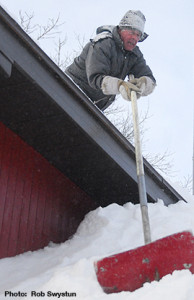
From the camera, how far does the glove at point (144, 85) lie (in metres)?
4.35

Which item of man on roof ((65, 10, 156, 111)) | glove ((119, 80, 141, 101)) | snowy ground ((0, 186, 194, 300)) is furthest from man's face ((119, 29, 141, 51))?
snowy ground ((0, 186, 194, 300))

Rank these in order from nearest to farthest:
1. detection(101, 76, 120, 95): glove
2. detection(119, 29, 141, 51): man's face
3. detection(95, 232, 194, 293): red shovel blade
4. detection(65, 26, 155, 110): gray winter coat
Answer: detection(95, 232, 194, 293): red shovel blade, detection(101, 76, 120, 95): glove, detection(65, 26, 155, 110): gray winter coat, detection(119, 29, 141, 51): man's face

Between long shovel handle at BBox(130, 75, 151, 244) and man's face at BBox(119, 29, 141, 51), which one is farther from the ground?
man's face at BBox(119, 29, 141, 51)

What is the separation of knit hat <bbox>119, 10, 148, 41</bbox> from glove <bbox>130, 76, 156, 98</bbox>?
2.51 feet

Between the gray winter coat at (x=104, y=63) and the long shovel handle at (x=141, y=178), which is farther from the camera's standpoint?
the gray winter coat at (x=104, y=63)

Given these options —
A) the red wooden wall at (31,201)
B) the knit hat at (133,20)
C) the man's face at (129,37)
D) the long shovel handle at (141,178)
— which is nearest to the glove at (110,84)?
the long shovel handle at (141,178)

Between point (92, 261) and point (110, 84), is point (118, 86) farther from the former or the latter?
point (92, 261)

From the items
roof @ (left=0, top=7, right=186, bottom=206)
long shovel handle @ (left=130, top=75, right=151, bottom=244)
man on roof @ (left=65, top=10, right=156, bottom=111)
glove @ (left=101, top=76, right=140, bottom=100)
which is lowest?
long shovel handle @ (left=130, top=75, right=151, bottom=244)

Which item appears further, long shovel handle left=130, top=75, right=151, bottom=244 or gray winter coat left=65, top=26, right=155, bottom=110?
gray winter coat left=65, top=26, right=155, bottom=110

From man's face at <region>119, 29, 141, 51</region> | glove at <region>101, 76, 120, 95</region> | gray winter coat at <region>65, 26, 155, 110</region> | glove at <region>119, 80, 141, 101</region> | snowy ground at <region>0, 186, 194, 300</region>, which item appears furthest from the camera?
man's face at <region>119, 29, 141, 51</region>

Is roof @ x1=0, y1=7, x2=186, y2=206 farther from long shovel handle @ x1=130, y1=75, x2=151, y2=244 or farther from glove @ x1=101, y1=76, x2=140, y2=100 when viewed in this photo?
long shovel handle @ x1=130, y1=75, x2=151, y2=244

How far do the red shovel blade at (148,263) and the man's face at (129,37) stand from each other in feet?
8.62

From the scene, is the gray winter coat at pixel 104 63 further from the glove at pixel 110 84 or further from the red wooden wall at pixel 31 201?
the red wooden wall at pixel 31 201

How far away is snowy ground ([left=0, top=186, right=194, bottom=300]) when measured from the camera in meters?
2.98
